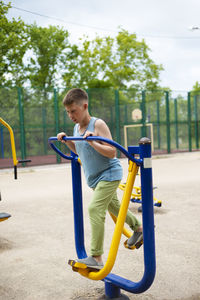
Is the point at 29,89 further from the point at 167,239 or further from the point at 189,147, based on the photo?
the point at 167,239

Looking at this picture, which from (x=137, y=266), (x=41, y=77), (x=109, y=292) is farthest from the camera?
(x=41, y=77)

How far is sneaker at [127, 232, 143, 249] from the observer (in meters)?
2.87

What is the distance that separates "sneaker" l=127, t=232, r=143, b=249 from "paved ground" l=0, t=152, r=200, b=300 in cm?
39

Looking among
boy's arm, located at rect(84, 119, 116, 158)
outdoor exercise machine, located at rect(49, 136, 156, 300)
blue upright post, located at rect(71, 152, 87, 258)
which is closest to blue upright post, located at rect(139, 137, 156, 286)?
outdoor exercise machine, located at rect(49, 136, 156, 300)

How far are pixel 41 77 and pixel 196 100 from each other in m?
13.3

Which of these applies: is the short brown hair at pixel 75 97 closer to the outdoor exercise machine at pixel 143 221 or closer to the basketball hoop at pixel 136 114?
the outdoor exercise machine at pixel 143 221

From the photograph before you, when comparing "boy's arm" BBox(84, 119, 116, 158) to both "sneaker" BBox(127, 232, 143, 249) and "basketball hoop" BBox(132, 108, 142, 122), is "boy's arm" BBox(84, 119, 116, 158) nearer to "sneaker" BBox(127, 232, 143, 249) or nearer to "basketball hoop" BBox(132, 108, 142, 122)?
"sneaker" BBox(127, 232, 143, 249)

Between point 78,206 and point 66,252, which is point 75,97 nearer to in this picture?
point 78,206

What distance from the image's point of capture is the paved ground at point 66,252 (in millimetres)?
2996

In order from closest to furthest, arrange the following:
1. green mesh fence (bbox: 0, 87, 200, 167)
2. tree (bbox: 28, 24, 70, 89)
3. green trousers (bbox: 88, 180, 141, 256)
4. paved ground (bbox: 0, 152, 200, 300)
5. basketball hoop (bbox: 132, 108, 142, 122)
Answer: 1. green trousers (bbox: 88, 180, 141, 256)
2. paved ground (bbox: 0, 152, 200, 300)
3. green mesh fence (bbox: 0, 87, 200, 167)
4. basketball hoop (bbox: 132, 108, 142, 122)
5. tree (bbox: 28, 24, 70, 89)

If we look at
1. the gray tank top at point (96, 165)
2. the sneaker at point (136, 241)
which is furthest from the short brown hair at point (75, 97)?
the sneaker at point (136, 241)

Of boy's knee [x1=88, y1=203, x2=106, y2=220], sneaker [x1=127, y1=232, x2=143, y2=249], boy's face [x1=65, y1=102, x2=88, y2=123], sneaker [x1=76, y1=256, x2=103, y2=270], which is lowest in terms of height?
sneaker [x1=76, y1=256, x2=103, y2=270]

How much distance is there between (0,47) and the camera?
689 inches

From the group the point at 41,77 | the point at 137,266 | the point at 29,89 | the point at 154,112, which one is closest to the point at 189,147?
the point at 154,112
